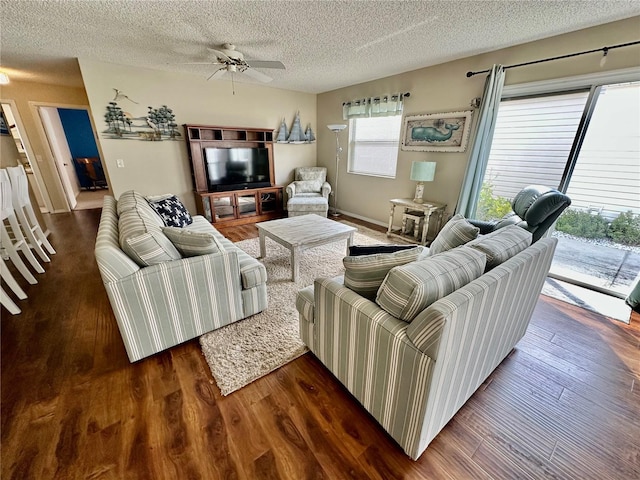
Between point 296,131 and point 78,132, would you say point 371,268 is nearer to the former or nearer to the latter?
point 296,131

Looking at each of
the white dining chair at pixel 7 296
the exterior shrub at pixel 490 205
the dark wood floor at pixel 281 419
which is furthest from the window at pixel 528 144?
the white dining chair at pixel 7 296

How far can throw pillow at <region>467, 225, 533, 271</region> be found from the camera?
4.40 feet

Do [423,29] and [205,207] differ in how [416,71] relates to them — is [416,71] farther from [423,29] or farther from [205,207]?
[205,207]

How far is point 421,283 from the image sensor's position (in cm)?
100

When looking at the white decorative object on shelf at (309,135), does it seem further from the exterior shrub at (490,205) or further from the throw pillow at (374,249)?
the throw pillow at (374,249)

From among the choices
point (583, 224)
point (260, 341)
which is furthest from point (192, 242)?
point (583, 224)

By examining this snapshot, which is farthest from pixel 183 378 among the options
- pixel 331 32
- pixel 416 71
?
pixel 416 71

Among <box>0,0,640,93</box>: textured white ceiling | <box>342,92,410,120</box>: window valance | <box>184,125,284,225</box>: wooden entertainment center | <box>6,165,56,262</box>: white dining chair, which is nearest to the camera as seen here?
<box>0,0,640,93</box>: textured white ceiling

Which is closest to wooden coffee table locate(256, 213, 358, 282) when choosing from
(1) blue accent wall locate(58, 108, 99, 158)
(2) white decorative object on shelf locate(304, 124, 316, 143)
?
(2) white decorative object on shelf locate(304, 124, 316, 143)

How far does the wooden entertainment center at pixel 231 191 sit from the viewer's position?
165 inches

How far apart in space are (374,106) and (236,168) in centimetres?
262

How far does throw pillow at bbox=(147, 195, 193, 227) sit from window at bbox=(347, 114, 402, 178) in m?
3.20

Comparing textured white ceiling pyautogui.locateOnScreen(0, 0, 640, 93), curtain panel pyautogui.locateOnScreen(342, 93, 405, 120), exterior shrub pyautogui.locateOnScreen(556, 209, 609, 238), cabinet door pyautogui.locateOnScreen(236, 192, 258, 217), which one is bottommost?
cabinet door pyautogui.locateOnScreen(236, 192, 258, 217)

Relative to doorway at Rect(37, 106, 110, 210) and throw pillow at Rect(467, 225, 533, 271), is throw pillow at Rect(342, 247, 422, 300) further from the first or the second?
doorway at Rect(37, 106, 110, 210)
